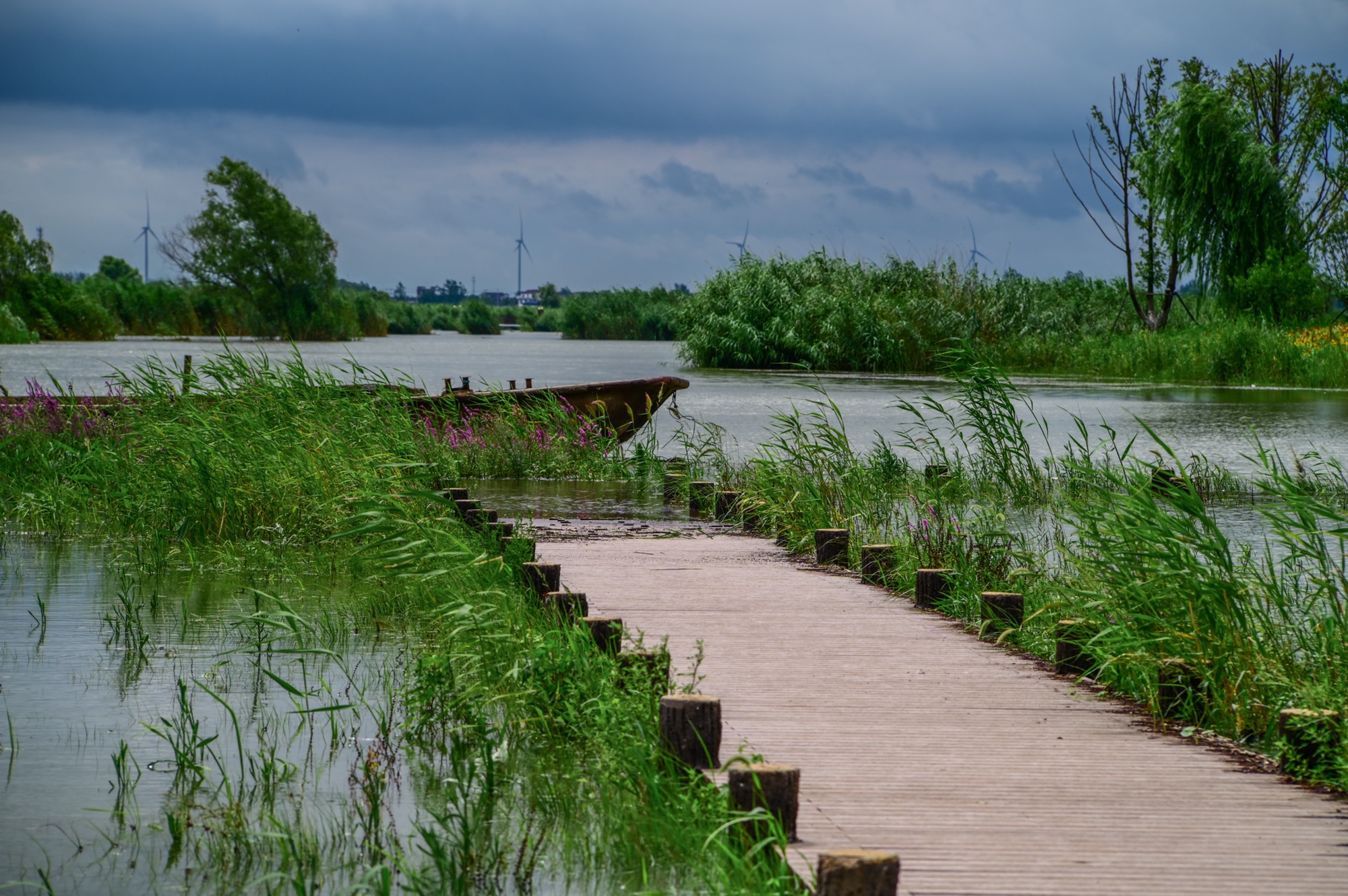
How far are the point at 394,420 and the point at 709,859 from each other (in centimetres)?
835

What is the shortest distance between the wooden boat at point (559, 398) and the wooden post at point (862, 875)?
30.0 feet

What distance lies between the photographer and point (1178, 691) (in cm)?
521

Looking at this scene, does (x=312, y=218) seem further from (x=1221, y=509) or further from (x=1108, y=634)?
(x=1108, y=634)

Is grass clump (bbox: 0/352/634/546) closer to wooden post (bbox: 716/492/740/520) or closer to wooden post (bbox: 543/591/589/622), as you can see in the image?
wooden post (bbox: 543/591/589/622)

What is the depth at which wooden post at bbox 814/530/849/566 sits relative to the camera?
862 centimetres

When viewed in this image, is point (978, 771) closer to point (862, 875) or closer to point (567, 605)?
point (862, 875)

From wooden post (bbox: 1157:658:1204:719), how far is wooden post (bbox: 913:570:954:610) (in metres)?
1.98

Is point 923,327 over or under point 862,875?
over

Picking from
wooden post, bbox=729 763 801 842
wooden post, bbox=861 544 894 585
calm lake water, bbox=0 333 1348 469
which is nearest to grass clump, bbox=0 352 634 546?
calm lake water, bbox=0 333 1348 469

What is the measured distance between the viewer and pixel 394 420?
38.3 feet

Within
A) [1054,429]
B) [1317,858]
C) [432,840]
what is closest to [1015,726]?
→ [1317,858]

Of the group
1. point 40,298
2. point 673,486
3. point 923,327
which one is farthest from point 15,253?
point 673,486

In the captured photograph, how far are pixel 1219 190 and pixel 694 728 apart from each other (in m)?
35.2

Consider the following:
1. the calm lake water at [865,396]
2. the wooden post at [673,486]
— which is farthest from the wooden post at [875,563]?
the wooden post at [673,486]
